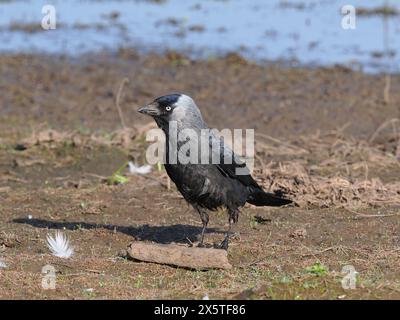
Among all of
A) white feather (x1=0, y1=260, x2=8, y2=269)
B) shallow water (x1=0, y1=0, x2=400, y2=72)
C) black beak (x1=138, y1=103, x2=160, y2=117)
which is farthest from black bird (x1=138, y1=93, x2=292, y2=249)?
shallow water (x1=0, y1=0, x2=400, y2=72)

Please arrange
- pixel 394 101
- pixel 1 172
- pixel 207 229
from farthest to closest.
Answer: pixel 394 101, pixel 1 172, pixel 207 229

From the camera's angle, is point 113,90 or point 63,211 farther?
point 113,90

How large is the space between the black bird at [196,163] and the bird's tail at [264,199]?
14.6 inches

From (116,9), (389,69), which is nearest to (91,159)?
(389,69)

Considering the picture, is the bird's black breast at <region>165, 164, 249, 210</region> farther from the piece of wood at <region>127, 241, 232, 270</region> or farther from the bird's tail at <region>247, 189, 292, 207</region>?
the piece of wood at <region>127, 241, 232, 270</region>

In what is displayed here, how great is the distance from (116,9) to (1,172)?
39.9 ft

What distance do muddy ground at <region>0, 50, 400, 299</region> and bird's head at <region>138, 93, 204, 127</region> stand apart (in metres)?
1.06

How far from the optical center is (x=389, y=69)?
15.9m

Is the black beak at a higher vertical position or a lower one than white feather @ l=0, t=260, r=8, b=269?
higher

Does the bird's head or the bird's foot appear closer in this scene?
the bird's head

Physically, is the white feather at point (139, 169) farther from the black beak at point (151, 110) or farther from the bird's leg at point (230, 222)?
the black beak at point (151, 110)

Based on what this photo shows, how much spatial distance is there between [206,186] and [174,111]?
1.96 ft

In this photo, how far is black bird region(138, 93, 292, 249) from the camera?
7.04 m
